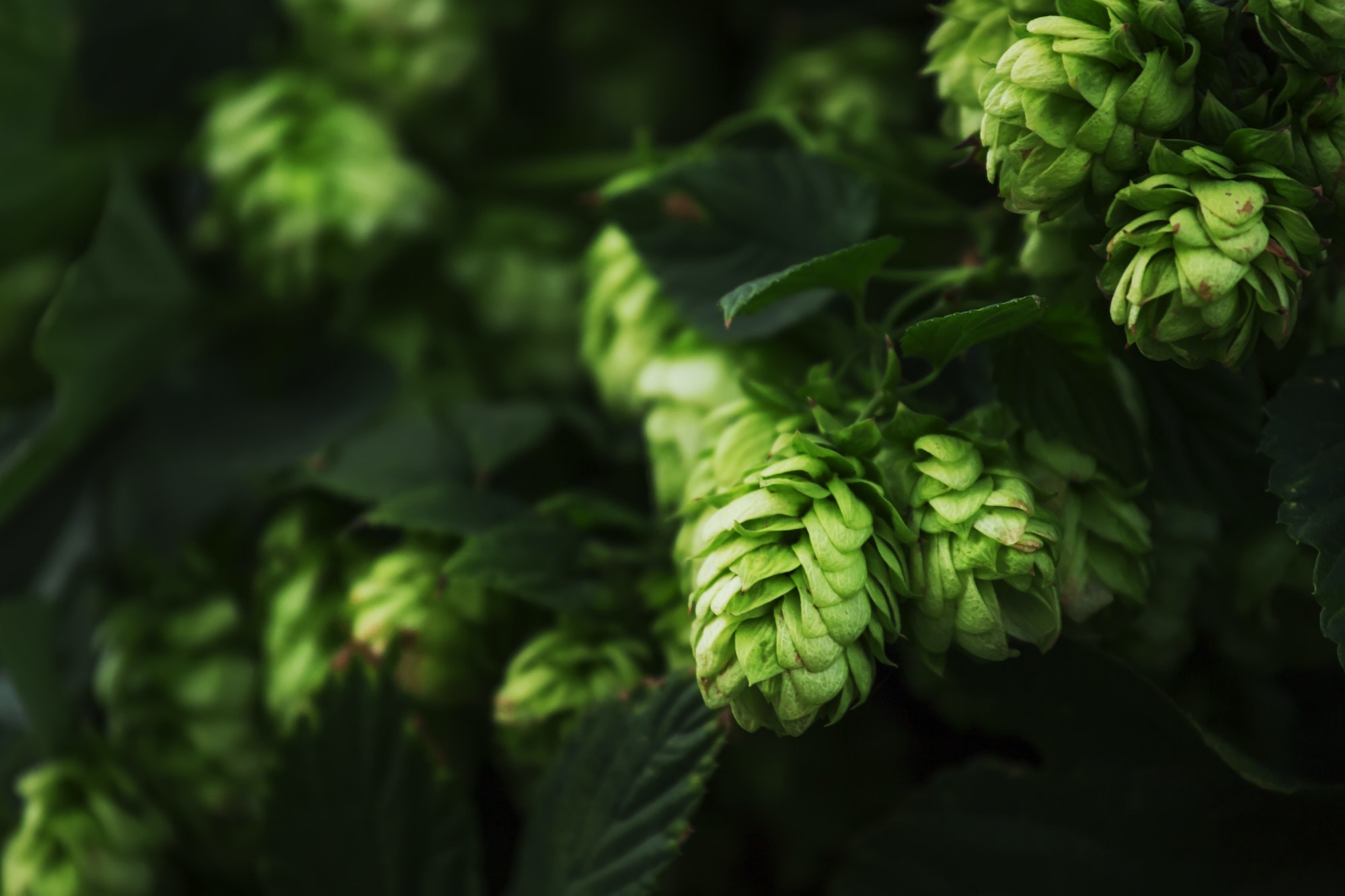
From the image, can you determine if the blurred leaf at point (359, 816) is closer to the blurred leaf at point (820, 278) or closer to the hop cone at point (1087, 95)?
the blurred leaf at point (820, 278)

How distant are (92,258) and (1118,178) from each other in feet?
2.11

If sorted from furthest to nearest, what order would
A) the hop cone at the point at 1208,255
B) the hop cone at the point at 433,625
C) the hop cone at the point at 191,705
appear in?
the hop cone at the point at 191,705 < the hop cone at the point at 433,625 < the hop cone at the point at 1208,255

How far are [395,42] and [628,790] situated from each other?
578 mm

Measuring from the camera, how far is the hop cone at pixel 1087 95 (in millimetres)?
424

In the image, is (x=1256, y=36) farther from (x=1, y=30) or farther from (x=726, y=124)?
(x=1, y=30)

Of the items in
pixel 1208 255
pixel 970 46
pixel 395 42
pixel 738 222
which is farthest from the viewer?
pixel 395 42

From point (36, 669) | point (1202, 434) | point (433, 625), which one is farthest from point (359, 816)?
point (1202, 434)

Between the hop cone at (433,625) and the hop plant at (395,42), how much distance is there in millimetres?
396

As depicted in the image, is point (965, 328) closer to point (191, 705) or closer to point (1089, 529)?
point (1089, 529)

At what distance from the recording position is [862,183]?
609mm

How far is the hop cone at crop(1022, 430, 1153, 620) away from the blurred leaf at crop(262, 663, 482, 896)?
36 centimetres

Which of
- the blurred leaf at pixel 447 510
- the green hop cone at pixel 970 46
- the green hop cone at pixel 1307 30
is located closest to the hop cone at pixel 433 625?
the blurred leaf at pixel 447 510

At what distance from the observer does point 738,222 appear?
622mm

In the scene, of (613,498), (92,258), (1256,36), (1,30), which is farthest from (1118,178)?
(1,30)
